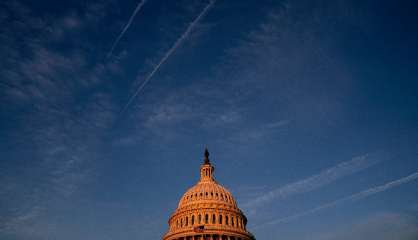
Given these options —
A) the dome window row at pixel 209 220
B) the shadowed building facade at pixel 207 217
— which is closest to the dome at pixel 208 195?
the shadowed building facade at pixel 207 217

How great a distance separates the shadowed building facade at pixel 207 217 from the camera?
89.1 meters

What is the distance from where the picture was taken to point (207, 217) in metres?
94.1

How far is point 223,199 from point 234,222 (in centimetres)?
644

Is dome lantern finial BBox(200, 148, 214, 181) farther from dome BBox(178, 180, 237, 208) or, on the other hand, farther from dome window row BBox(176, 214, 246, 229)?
dome window row BBox(176, 214, 246, 229)

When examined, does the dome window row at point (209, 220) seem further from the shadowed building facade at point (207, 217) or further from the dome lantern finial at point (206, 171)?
the dome lantern finial at point (206, 171)

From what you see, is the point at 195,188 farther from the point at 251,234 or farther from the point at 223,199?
the point at 251,234

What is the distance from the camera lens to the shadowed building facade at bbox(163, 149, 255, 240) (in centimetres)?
8906

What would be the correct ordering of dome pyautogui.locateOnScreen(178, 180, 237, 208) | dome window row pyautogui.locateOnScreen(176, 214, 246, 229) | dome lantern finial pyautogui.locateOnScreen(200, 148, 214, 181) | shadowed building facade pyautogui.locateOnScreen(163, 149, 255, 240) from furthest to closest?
Result: 1. dome lantern finial pyautogui.locateOnScreen(200, 148, 214, 181)
2. dome pyautogui.locateOnScreen(178, 180, 237, 208)
3. dome window row pyautogui.locateOnScreen(176, 214, 246, 229)
4. shadowed building facade pyautogui.locateOnScreen(163, 149, 255, 240)

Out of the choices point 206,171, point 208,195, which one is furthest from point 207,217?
point 206,171

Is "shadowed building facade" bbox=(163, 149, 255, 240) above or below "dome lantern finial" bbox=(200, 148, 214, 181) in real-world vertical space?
below

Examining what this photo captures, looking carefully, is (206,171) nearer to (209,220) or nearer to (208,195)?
(208,195)

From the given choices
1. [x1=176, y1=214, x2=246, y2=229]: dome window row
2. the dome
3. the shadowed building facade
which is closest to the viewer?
the shadowed building facade

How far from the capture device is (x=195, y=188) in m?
104

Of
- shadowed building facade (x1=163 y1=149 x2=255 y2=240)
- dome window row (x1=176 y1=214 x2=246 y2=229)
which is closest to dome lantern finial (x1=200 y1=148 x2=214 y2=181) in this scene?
shadowed building facade (x1=163 y1=149 x2=255 y2=240)
